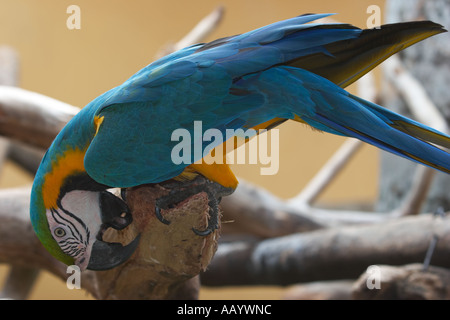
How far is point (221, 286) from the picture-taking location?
6.16ft

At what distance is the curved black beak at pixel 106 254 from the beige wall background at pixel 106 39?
2.49 ft

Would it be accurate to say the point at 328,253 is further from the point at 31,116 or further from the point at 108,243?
the point at 31,116

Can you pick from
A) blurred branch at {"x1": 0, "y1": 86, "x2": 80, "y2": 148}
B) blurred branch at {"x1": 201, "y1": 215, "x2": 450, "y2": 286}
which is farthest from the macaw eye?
blurred branch at {"x1": 201, "y1": 215, "x2": 450, "y2": 286}

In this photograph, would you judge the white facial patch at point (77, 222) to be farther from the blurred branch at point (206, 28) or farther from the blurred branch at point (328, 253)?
the blurred branch at point (206, 28)

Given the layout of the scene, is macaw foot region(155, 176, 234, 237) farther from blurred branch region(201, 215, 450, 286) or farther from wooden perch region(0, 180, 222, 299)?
blurred branch region(201, 215, 450, 286)

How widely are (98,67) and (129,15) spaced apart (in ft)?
0.89

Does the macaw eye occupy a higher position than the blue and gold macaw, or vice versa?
the blue and gold macaw

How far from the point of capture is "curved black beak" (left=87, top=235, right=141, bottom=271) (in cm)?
87

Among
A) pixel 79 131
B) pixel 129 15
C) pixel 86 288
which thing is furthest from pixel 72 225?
pixel 129 15

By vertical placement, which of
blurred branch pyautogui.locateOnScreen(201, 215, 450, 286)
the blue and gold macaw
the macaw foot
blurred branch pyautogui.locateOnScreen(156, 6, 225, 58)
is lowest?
blurred branch pyautogui.locateOnScreen(201, 215, 450, 286)

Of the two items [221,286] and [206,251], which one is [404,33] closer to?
[206,251]

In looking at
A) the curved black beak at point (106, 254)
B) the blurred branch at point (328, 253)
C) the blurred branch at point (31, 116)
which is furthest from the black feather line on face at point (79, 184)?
the blurred branch at point (328, 253)

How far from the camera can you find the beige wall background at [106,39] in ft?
5.59

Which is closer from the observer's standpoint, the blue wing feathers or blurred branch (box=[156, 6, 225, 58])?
the blue wing feathers
